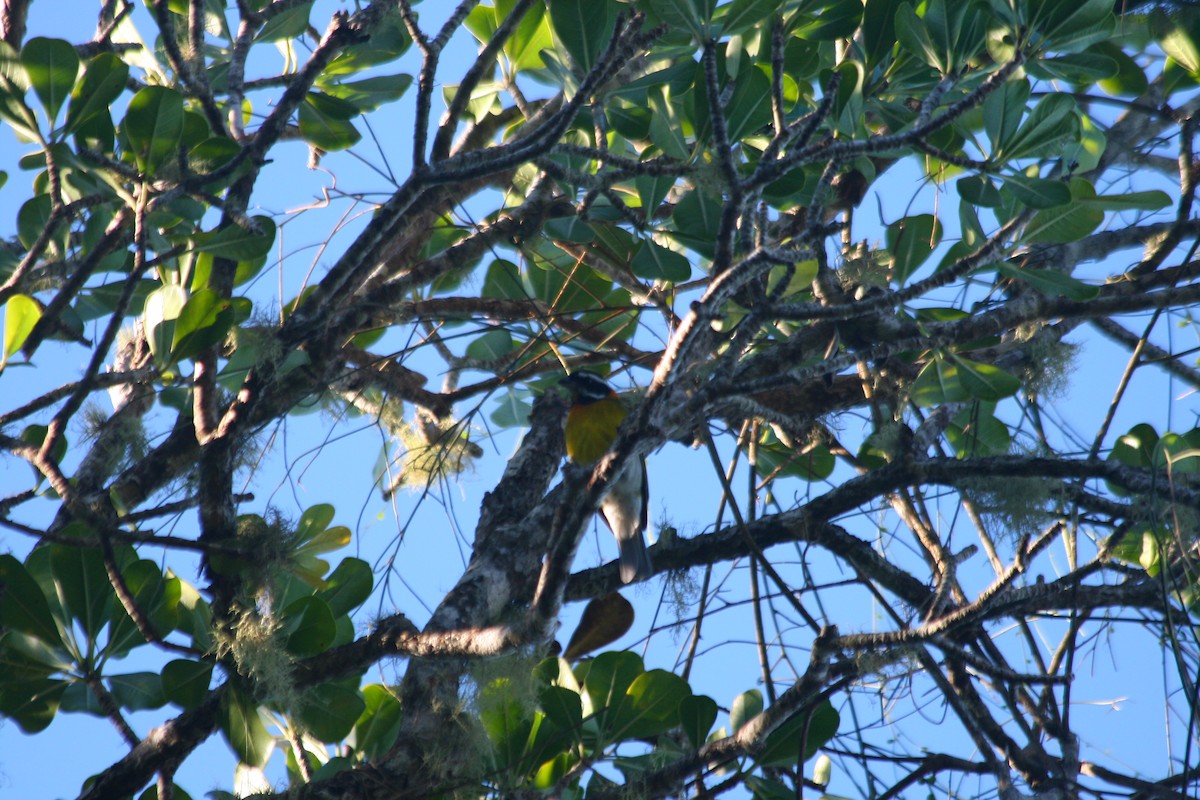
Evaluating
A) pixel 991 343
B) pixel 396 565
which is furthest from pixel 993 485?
pixel 396 565

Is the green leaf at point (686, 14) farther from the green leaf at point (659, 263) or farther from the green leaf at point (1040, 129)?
the green leaf at point (1040, 129)

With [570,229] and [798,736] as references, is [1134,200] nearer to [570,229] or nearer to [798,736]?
[570,229]

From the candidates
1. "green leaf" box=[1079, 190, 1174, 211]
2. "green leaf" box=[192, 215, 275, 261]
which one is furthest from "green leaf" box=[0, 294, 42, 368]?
"green leaf" box=[1079, 190, 1174, 211]

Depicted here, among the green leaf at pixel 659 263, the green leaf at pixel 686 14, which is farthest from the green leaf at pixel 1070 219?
the green leaf at pixel 686 14

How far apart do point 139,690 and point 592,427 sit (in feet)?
7.78

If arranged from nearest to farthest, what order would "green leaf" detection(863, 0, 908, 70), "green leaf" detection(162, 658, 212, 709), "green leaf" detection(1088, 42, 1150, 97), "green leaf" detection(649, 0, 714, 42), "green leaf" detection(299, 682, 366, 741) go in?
"green leaf" detection(649, 0, 714, 42) → "green leaf" detection(162, 658, 212, 709) → "green leaf" detection(299, 682, 366, 741) → "green leaf" detection(863, 0, 908, 70) → "green leaf" detection(1088, 42, 1150, 97)

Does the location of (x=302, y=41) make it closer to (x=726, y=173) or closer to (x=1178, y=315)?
(x=726, y=173)

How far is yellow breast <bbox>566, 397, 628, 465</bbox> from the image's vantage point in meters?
4.55

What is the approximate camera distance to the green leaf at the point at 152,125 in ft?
7.97

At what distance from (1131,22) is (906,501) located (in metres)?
1.73

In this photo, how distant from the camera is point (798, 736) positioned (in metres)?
2.47

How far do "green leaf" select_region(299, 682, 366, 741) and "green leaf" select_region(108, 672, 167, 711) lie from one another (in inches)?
14.2

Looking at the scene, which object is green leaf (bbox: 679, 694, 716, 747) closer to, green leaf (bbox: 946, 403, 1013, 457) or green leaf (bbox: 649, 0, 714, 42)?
green leaf (bbox: 946, 403, 1013, 457)

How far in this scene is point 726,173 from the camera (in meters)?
1.91
